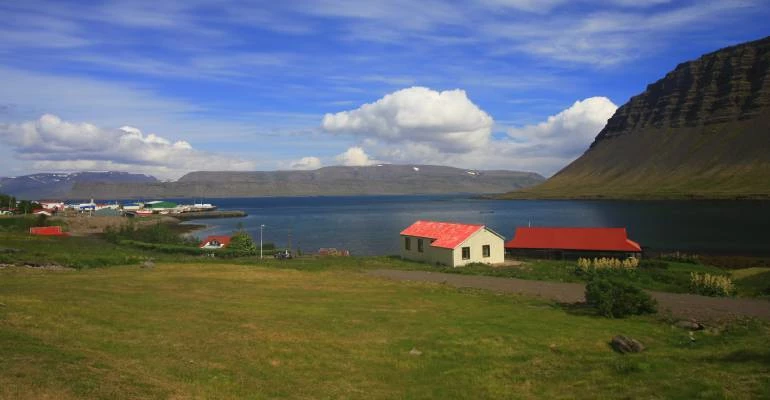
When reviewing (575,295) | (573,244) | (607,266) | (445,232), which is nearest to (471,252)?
(445,232)

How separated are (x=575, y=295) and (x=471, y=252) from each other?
17.5 metres

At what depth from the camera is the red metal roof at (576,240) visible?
5766 centimetres

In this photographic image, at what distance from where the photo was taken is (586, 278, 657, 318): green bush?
87.8 ft

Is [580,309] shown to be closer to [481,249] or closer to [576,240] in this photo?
[481,249]

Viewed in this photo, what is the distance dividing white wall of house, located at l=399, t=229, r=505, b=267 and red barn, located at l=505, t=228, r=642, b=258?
8.65m

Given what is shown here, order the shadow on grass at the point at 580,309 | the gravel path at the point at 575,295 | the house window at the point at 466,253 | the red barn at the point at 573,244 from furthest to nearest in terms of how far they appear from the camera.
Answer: the red barn at the point at 573,244
the house window at the point at 466,253
the gravel path at the point at 575,295
the shadow on grass at the point at 580,309

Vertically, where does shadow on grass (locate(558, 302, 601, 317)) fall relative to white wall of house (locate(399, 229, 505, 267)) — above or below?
below

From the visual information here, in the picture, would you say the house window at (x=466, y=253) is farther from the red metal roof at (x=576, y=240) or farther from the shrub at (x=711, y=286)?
the shrub at (x=711, y=286)

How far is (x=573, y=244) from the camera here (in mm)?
59062

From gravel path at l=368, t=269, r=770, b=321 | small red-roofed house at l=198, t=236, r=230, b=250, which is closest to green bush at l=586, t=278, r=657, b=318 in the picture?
gravel path at l=368, t=269, r=770, b=321

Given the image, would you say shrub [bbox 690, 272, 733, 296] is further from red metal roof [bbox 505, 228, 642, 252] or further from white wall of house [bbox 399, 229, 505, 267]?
red metal roof [bbox 505, 228, 642, 252]

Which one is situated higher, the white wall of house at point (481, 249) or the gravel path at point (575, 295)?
the white wall of house at point (481, 249)

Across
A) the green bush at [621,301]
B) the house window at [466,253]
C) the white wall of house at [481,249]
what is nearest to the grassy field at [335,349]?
the green bush at [621,301]

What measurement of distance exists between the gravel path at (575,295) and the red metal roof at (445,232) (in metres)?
5.98
